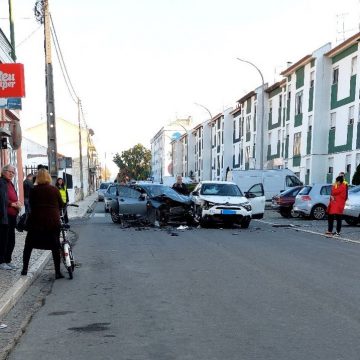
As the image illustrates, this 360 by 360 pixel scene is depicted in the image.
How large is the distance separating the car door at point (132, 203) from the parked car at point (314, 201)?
24.1 feet

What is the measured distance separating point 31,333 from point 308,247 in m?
7.90

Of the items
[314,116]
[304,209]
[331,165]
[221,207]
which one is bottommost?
[304,209]

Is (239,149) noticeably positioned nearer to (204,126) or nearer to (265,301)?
(204,126)

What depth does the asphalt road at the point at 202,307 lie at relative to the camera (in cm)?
424

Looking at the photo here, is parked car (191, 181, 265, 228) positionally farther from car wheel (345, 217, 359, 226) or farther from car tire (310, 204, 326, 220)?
car tire (310, 204, 326, 220)

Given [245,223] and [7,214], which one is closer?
[7,214]

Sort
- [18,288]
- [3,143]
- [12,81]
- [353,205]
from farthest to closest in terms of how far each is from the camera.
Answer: [353,205] < [3,143] < [12,81] < [18,288]

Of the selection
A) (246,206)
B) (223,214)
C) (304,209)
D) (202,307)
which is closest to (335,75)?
(304,209)

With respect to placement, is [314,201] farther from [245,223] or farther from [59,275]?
[59,275]

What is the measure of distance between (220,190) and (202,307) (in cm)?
1131

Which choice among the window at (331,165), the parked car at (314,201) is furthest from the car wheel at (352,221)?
the window at (331,165)

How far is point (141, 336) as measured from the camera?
459cm

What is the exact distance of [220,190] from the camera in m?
16.8

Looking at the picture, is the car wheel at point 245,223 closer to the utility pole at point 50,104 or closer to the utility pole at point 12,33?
the utility pole at point 50,104
